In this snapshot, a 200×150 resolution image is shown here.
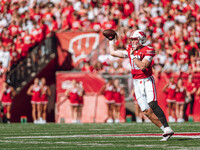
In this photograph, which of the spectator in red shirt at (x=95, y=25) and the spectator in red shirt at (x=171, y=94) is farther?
the spectator in red shirt at (x=95, y=25)

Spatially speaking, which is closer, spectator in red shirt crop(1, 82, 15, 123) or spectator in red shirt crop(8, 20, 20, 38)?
spectator in red shirt crop(1, 82, 15, 123)

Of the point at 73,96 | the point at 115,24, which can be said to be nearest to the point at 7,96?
the point at 73,96

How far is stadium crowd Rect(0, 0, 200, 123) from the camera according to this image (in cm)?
1842

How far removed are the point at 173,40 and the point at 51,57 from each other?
4.51 metres

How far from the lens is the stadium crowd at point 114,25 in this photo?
60.4ft

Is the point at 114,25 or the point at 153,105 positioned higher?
the point at 114,25

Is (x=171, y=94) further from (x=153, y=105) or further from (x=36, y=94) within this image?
(x=153, y=105)

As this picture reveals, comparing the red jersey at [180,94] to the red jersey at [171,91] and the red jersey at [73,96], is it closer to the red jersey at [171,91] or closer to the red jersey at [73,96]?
the red jersey at [171,91]

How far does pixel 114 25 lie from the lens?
1998 cm

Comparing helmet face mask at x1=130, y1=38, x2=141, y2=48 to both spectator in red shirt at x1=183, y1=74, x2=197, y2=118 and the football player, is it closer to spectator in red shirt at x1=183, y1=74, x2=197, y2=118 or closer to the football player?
the football player

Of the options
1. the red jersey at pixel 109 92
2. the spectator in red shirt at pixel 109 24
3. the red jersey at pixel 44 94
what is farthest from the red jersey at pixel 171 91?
the red jersey at pixel 44 94

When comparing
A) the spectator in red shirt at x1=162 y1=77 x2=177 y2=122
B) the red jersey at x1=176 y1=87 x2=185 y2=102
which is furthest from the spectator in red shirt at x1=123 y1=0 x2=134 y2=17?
the red jersey at x1=176 y1=87 x2=185 y2=102

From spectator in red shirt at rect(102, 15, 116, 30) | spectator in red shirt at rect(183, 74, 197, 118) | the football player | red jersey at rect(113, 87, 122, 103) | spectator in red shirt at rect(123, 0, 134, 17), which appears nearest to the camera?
the football player

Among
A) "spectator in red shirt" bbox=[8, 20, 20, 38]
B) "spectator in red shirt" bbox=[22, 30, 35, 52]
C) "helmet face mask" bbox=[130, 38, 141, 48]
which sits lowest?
"helmet face mask" bbox=[130, 38, 141, 48]
